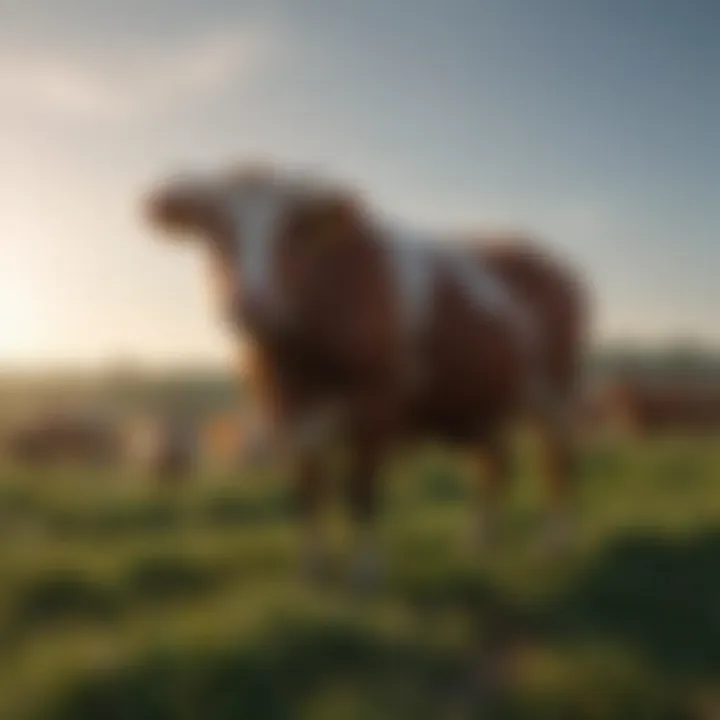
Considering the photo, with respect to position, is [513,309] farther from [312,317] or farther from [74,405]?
[74,405]

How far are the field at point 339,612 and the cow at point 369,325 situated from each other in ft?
0.54

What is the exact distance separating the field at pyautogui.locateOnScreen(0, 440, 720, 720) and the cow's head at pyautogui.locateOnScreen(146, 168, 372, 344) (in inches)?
20.7

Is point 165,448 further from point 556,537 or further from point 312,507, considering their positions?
point 556,537

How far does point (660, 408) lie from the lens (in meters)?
2.95

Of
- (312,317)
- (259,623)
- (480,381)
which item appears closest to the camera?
(259,623)

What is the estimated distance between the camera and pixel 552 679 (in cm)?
151

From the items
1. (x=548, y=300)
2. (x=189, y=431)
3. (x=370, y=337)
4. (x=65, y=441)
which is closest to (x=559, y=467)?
(x=548, y=300)

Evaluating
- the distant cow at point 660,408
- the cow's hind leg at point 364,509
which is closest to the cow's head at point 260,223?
the cow's hind leg at point 364,509

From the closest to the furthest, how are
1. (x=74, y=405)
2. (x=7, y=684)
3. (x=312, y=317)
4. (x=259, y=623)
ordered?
(x=7, y=684) → (x=259, y=623) → (x=312, y=317) → (x=74, y=405)

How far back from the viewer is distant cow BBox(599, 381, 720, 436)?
2.79 m

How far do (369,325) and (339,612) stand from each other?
1.78ft

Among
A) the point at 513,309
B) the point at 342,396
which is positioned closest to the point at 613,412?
the point at 513,309

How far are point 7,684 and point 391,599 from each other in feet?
2.30

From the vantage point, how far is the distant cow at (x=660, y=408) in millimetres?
2789
